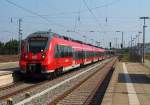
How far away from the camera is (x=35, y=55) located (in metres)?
25.5

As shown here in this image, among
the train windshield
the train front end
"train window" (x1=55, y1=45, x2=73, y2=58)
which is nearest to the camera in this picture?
the train front end

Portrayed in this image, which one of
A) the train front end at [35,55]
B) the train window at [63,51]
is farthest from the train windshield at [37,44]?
the train window at [63,51]

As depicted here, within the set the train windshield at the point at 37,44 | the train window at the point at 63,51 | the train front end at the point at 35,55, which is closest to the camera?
the train front end at the point at 35,55

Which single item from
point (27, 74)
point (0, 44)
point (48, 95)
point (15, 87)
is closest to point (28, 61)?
point (27, 74)

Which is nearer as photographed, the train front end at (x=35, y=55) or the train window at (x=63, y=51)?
the train front end at (x=35, y=55)

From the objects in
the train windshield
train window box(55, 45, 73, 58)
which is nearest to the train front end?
the train windshield

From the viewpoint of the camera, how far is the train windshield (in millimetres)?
25641

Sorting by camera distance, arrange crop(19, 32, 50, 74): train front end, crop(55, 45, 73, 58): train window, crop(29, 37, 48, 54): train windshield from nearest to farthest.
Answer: crop(19, 32, 50, 74): train front end → crop(29, 37, 48, 54): train windshield → crop(55, 45, 73, 58): train window

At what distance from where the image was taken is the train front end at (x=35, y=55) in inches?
995

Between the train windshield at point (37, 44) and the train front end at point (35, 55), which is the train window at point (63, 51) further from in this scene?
the train front end at point (35, 55)

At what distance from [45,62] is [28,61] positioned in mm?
1091

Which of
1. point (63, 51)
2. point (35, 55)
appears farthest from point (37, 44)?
point (63, 51)

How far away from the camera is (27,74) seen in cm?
2595

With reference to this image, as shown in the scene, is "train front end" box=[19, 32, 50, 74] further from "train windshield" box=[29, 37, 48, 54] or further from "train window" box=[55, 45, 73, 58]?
"train window" box=[55, 45, 73, 58]
